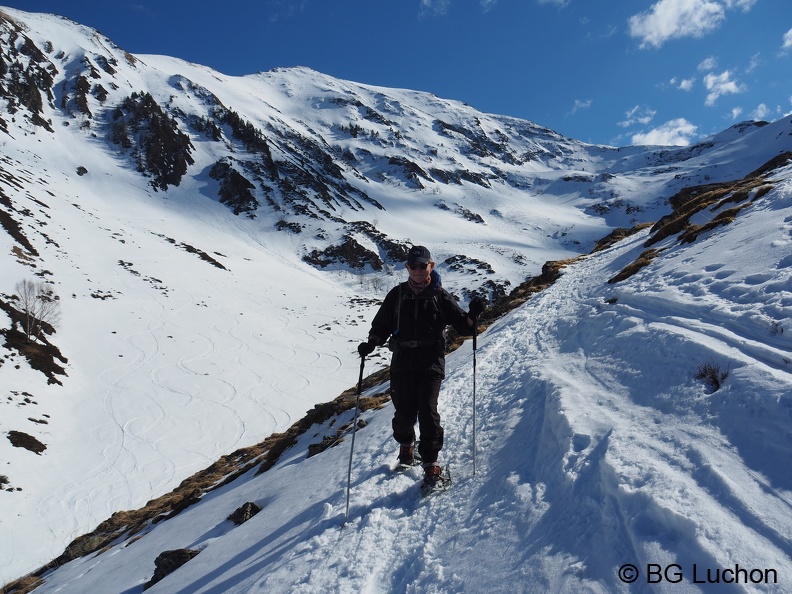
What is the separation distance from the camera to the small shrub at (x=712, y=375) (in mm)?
4980

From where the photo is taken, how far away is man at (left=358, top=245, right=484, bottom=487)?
577 cm

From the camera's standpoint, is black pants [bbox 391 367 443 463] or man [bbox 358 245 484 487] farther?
man [bbox 358 245 484 487]

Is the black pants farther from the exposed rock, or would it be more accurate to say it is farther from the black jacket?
the exposed rock

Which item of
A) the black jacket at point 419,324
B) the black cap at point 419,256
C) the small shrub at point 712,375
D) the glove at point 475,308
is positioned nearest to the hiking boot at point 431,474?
the black jacket at point 419,324

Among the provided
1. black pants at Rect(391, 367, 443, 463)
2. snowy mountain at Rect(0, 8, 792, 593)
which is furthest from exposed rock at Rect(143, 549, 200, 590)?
black pants at Rect(391, 367, 443, 463)

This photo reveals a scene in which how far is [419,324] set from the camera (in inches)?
229

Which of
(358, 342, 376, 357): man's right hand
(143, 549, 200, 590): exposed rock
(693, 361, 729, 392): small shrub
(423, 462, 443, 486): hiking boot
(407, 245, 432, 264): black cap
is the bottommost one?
(143, 549, 200, 590): exposed rock

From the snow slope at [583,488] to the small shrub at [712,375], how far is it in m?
0.10

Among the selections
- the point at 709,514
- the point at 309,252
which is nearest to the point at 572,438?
the point at 709,514

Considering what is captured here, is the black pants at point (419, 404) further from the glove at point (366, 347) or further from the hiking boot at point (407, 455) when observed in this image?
the glove at point (366, 347)

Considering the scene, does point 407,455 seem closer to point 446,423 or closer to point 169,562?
point 446,423

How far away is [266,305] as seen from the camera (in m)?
64.1

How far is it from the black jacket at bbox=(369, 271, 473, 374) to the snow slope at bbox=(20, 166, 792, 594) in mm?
1636

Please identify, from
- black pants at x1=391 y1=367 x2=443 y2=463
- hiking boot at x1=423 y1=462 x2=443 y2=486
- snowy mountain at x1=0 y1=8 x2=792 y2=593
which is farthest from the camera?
black pants at x1=391 y1=367 x2=443 y2=463
